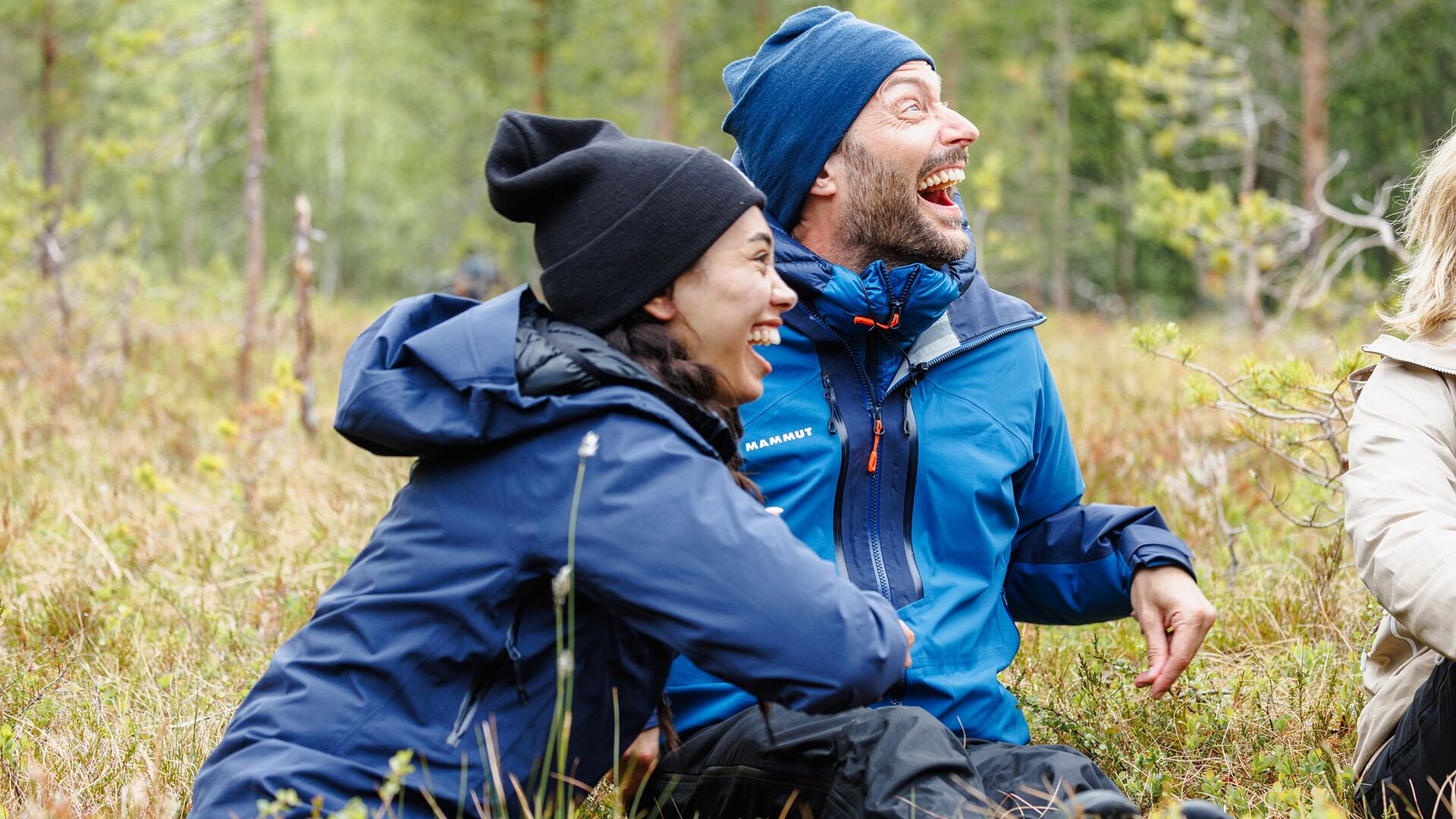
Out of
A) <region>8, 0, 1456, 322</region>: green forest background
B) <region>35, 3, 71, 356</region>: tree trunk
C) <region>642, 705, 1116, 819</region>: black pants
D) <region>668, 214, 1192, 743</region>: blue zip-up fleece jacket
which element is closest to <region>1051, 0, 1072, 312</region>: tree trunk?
<region>8, 0, 1456, 322</region>: green forest background

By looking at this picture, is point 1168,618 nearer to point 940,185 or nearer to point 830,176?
point 940,185

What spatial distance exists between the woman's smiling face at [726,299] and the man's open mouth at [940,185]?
2.91ft

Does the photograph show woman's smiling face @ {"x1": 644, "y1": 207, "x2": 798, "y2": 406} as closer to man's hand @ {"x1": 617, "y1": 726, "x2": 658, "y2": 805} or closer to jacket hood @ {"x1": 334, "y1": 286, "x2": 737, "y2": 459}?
jacket hood @ {"x1": 334, "y1": 286, "x2": 737, "y2": 459}

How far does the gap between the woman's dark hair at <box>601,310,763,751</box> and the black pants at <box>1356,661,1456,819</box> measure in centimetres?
143

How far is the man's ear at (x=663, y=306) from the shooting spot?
7.57 ft

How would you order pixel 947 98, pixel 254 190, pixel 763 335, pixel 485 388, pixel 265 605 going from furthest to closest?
pixel 947 98 < pixel 254 190 < pixel 265 605 < pixel 763 335 < pixel 485 388

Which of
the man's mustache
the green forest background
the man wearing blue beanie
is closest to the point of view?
the man wearing blue beanie

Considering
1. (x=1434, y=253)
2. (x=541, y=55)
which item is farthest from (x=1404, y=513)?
(x=541, y=55)

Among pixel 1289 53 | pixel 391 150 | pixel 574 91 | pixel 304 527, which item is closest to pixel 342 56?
pixel 391 150

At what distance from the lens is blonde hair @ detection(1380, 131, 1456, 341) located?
99.0 inches

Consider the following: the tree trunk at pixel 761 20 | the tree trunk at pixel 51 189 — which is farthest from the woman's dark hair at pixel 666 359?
the tree trunk at pixel 761 20

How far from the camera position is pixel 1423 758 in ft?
8.02

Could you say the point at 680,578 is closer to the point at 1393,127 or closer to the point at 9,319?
the point at 9,319

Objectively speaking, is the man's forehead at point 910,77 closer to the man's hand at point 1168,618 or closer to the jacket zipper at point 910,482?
the jacket zipper at point 910,482
